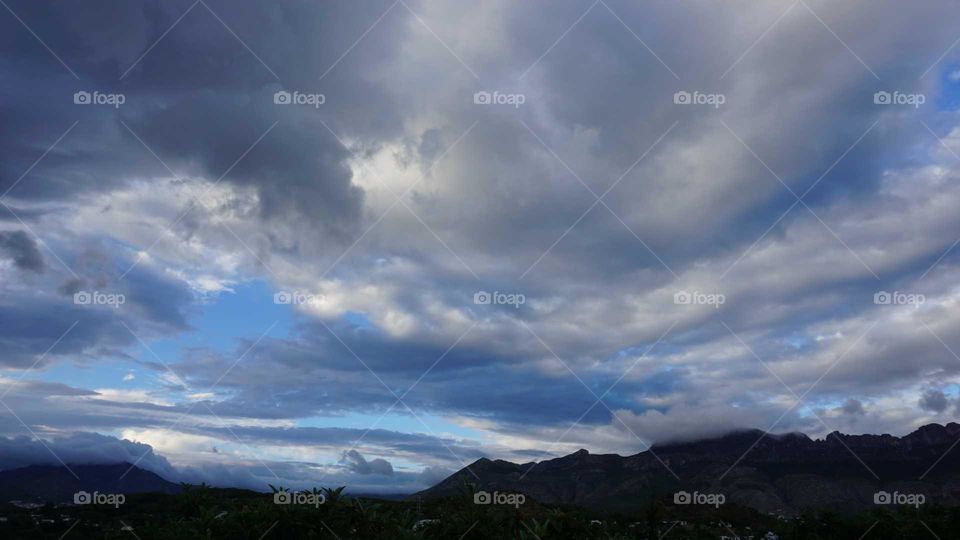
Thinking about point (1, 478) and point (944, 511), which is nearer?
point (944, 511)

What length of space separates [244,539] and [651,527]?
27.3 metres

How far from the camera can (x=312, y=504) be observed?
27.3 m

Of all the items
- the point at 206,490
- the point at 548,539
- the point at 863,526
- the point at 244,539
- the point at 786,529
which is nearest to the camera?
the point at 244,539

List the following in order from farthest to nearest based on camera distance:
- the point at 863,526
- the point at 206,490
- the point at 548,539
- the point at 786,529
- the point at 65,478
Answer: the point at 65,478
the point at 786,529
the point at 863,526
the point at 206,490
the point at 548,539

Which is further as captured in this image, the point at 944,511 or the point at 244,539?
the point at 944,511

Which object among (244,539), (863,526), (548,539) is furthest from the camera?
(863,526)

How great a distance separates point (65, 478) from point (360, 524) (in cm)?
18386

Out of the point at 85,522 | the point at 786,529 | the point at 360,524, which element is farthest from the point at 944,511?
the point at 85,522

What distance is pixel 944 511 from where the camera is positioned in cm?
4444

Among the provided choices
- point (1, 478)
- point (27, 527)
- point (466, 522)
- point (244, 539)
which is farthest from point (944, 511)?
Answer: point (1, 478)

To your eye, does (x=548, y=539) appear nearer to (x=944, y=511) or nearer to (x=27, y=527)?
(x=944, y=511)

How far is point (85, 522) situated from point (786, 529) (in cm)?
5733

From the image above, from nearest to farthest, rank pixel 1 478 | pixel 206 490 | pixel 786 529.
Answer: pixel 206 490
pixel 786 529
pixel 1 478

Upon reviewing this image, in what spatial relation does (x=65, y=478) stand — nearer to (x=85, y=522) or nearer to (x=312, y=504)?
(x=85, y=522)
